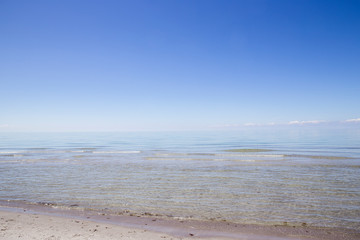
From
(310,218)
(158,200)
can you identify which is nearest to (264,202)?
(310,218)

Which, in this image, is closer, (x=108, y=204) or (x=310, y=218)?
(x=310, y=218)

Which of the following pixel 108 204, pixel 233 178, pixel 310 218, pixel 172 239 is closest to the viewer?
pixel 172 239

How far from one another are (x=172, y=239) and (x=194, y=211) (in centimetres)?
291

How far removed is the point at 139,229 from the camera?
7.46m

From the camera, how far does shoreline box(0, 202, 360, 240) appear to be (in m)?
6.89

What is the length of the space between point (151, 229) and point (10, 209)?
6.69 m

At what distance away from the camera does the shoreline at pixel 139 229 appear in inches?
271

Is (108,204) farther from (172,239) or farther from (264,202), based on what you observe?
(264,202)

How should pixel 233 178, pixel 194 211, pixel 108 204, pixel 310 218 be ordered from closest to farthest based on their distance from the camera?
pixel 310 218 → pixel 194 211 → pixel 108 204 → pixel 233 178

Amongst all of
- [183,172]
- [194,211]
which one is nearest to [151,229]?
[194,211]

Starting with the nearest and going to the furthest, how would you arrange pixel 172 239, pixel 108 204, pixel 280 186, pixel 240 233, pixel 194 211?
1. pixel 172 239
2. pixel 240 233
3. pixel 194 211
4. pixel 108 204
5. pixel 280 186

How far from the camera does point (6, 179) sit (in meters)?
15.8

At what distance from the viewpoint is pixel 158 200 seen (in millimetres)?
11039

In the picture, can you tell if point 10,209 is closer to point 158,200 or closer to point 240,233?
point 158,200
